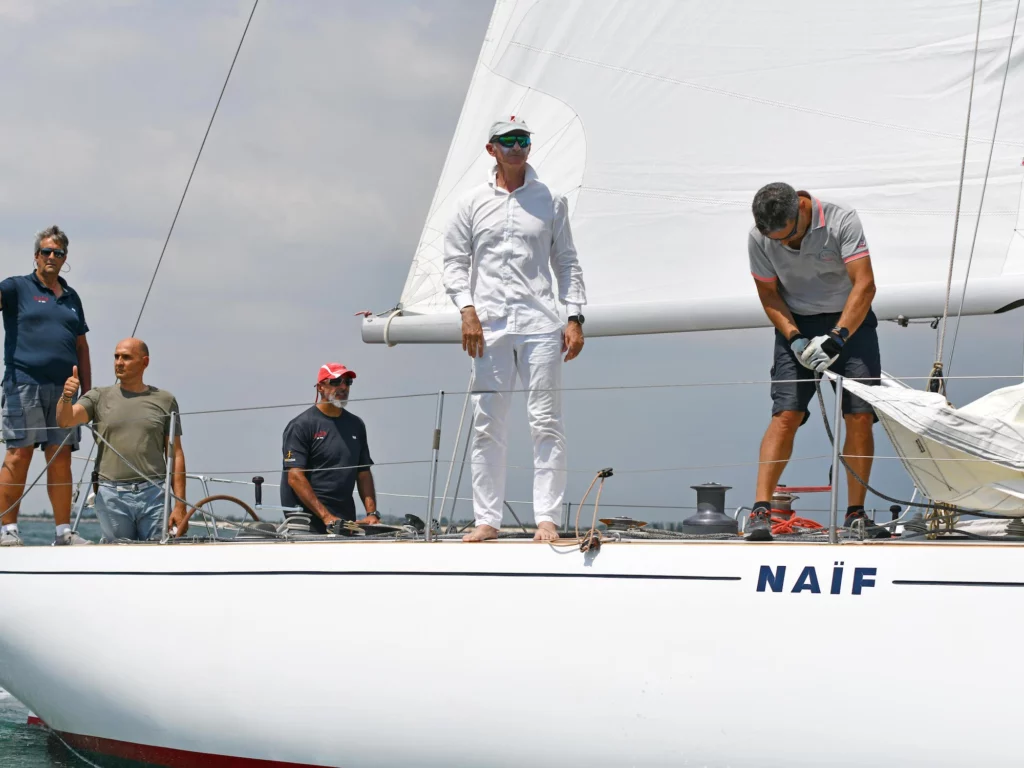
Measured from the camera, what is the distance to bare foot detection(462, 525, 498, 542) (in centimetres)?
428

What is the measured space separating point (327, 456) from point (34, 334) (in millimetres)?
1362

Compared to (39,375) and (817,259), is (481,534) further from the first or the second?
(39,375)

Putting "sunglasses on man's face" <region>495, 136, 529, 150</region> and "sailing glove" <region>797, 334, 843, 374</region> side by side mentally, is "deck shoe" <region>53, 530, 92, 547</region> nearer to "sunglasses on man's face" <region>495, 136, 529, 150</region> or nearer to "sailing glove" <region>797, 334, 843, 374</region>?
"sunglasses on man's face" <region>495, 136, 529, 150</region>

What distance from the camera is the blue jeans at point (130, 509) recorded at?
536 centimetres

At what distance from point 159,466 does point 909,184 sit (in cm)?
338

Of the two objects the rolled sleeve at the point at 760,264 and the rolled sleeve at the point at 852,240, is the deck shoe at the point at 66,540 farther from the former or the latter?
the rolled sleeve at the point at 852,240

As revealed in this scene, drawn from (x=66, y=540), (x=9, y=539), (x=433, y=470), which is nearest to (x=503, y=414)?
(x=433, y=470)

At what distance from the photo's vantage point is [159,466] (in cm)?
536

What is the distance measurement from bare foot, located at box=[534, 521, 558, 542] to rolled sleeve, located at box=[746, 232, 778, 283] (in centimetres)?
110

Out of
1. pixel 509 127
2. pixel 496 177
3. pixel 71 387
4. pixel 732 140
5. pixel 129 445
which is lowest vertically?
pixel 129 445

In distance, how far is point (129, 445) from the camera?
530 cm

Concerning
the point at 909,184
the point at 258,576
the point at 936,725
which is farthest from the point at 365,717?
the point at 909,184

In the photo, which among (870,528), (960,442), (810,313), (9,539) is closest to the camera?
(960,442)

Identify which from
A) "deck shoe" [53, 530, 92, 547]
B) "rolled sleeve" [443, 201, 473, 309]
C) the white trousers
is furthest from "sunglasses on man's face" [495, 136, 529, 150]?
"deck shoe" [53, 530, 92, 547]
